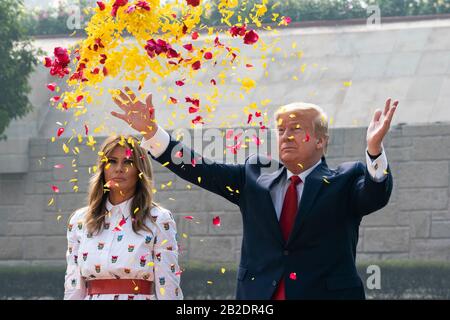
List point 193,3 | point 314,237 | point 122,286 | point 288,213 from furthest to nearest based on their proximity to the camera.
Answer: point 122,286 → point 193,3 → point 288,213 → point 314,237

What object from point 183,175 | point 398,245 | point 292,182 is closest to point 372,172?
point 292,182

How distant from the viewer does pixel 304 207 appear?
609 centimetres

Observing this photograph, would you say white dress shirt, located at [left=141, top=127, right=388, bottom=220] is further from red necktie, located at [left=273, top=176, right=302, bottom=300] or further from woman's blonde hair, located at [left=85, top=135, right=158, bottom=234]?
woman's blonde hair, located at [left=85, top=135, right=158, bottom=234]

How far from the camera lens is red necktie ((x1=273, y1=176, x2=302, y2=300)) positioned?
19.9 feet

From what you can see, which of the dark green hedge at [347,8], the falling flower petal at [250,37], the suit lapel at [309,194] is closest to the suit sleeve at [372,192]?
the suit lapel at [309,194]

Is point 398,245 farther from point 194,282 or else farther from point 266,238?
point 266,238

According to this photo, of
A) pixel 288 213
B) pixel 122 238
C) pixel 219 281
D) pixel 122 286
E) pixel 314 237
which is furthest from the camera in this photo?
pixel 219 281

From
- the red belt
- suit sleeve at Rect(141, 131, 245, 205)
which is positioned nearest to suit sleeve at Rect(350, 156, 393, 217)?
suit sleeve at Rect(141, 131, 245, 205)

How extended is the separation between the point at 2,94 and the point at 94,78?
10760 mm

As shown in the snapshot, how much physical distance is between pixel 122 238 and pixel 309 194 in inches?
48.1

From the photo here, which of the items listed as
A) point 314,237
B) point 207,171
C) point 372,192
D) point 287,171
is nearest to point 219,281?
point 207,171

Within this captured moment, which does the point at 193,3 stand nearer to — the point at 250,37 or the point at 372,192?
the point at 250,37

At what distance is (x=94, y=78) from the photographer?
6652mm
